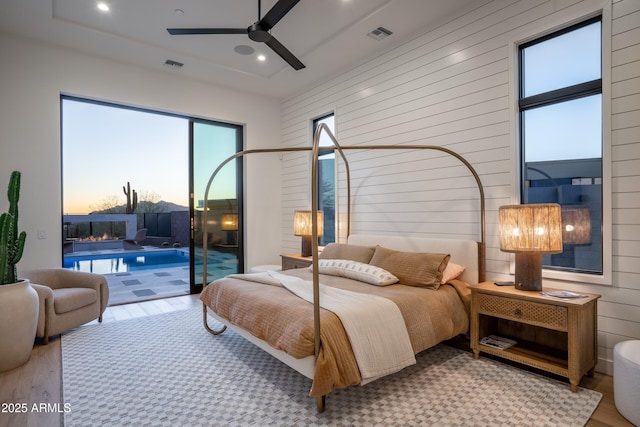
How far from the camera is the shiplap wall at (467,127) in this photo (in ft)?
8.40

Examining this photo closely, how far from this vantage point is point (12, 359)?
9.00 feet

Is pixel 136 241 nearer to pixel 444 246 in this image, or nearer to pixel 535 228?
pixel 444 246

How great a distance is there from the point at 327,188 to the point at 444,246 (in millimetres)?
2341

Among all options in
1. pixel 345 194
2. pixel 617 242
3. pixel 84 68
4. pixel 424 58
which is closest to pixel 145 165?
pixel 84 68

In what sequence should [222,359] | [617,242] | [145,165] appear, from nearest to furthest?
[617,242], [222,359], [145,165]

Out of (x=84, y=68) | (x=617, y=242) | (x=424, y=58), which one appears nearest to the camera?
(x=617, y=242)

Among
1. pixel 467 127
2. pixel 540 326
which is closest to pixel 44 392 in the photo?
pixel 540 326

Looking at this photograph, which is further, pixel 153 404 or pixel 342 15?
pixel 342 15

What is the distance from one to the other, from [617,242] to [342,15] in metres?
3.34

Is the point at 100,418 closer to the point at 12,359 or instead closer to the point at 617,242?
the point at 12,359

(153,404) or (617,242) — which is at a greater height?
(617,242)

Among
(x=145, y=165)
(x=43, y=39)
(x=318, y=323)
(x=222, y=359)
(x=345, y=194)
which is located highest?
(x=43, y=39)

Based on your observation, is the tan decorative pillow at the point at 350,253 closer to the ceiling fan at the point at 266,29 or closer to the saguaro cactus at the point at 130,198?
the ceiling fan at the point at 266,29

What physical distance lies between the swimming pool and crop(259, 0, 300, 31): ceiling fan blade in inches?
280
